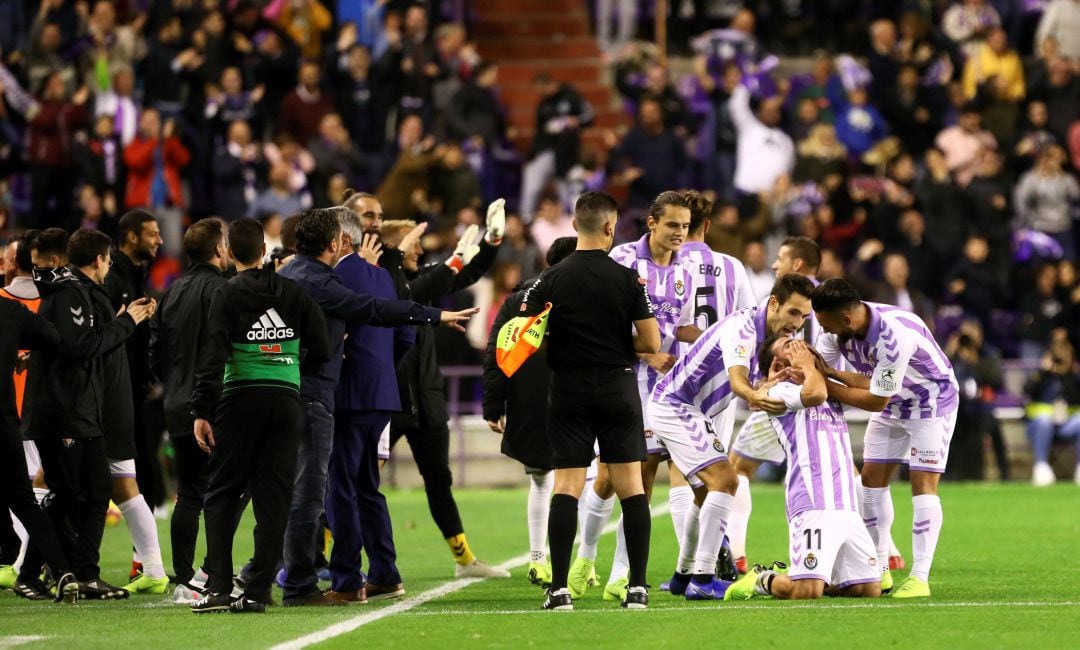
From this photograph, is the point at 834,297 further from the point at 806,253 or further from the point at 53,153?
the point at 53,153

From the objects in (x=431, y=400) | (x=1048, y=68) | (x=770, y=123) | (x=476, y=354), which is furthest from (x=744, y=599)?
(x=1048, y=68)

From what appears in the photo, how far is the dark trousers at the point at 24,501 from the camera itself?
10719 millimetres

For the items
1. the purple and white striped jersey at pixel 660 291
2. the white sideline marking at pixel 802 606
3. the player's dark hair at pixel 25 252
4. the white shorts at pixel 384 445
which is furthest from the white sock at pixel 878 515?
the player's dark hair at pixel 25 252

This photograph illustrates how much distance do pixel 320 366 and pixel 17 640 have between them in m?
2.34

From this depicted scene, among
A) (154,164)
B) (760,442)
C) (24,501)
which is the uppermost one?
(154,164)

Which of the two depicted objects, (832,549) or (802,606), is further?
(832,549)

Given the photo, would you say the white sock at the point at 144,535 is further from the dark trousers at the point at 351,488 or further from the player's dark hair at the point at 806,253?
the player's dark hair at the point at 806,253

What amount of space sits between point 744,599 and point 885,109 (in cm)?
1615

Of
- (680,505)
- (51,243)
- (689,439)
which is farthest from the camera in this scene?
(680,505)

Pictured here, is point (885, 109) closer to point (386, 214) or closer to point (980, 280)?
point (980, 280)

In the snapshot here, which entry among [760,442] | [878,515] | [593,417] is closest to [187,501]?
[593,417]

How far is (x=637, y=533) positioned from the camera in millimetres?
10023

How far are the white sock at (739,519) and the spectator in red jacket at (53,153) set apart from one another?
540 inches

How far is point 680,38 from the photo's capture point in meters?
30.3
